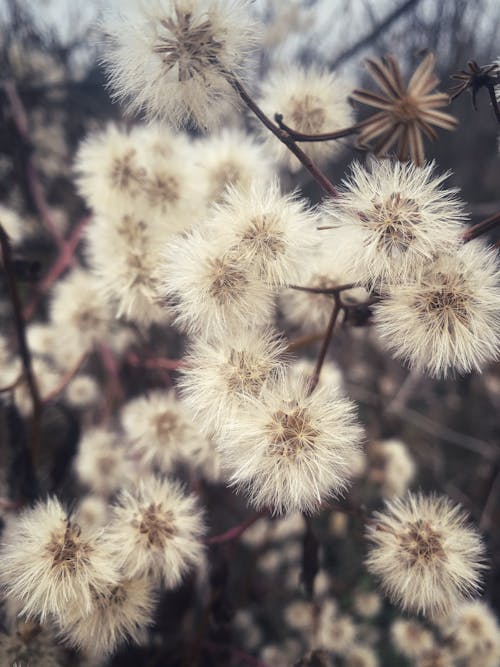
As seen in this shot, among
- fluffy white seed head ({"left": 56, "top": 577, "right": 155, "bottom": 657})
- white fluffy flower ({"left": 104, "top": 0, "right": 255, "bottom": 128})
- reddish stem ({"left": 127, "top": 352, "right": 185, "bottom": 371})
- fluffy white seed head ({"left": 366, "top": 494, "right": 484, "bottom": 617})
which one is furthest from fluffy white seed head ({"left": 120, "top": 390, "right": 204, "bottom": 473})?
white fluffy flower ({"left": 104, "top": 0, "right": 255, "bottom": 128})

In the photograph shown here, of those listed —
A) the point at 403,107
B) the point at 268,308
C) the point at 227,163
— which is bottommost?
the point at 268,308

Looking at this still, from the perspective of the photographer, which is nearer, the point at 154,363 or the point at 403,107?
the point at 403,107

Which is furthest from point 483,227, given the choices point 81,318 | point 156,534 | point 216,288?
point 81,318

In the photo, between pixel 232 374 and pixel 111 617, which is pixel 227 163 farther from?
pixel 111 617

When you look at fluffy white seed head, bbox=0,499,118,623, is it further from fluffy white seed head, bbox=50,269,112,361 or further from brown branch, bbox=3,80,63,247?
brown branch, bbox=3,80,63,247

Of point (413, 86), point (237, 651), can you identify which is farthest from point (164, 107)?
point (237, 651)

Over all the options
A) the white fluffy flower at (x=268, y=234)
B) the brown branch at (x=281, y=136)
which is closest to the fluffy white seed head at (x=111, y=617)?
the white fluffy flower at (x=268, y=234)

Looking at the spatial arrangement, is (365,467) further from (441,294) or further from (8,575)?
(8,575)

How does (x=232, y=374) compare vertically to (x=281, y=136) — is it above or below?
below
